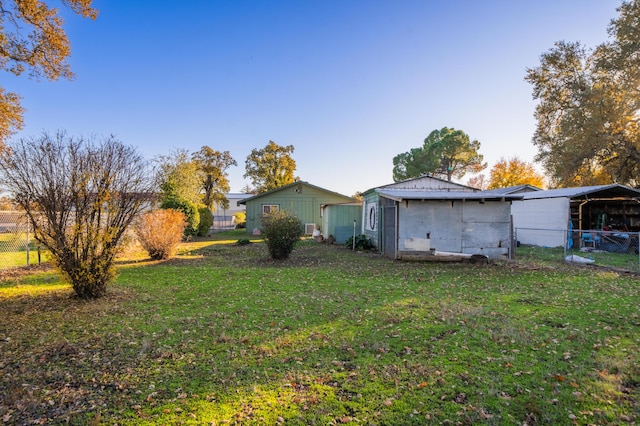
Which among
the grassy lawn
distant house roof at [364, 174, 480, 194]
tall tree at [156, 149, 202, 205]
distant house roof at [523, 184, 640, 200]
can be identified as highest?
tall tree at [156, 149, 202, 205]

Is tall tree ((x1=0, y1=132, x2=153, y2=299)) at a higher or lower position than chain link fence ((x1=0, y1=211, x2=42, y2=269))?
higher

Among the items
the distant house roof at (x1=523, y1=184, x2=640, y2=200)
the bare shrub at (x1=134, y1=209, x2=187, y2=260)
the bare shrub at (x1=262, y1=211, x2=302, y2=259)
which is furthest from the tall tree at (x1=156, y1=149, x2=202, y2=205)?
the distant house roof at (x1=523, y1=184, x2=640, y2=200)

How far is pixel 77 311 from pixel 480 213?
12165mm

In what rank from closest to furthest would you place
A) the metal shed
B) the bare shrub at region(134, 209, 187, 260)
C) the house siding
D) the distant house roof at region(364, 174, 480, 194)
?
the bare shrub at region(134, 209, 187, 260) → the metal shed → the house siding → the distant house roof at region(364, 174, 480, 194)

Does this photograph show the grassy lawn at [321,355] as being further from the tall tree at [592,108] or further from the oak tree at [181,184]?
the tall tree at [592,108]

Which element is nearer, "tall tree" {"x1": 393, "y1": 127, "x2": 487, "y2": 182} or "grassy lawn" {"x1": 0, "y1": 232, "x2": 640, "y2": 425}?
"grassy lawn" {"x1": 0, "y1": 232, "x2": 640, "y2": 425}

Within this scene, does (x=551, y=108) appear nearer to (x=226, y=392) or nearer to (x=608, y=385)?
(x=608, y=385)

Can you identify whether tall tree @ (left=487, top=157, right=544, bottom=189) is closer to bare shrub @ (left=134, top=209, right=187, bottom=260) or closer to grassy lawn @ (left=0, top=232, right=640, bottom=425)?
grassy lawn @ (left=0, top=232, right=640, bottom=425)

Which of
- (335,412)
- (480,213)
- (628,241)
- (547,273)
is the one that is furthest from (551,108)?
(335,412)

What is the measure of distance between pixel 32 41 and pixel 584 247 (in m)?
22.1

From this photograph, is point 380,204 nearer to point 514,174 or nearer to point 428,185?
point 428,185

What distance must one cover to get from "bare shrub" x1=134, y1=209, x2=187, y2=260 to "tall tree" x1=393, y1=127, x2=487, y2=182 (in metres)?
30.9

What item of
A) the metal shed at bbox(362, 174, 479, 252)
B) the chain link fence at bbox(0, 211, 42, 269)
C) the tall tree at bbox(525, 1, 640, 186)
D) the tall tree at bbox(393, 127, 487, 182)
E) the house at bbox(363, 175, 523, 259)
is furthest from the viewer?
the tall tree at bbox(393, 127, 487, 182)

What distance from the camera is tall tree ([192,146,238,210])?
40.1 meters
